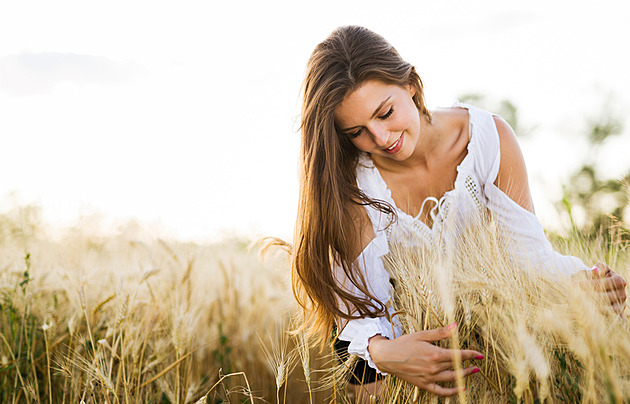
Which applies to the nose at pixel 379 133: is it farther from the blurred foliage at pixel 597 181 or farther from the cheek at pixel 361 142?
the blurred foliage at pixel 597 181

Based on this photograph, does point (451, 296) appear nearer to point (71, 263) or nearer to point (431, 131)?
point (431, 131)

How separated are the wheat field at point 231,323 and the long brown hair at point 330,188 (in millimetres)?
181

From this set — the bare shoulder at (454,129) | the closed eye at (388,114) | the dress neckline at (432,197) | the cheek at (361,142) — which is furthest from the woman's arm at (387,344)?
the bare shoulder at (454,129)

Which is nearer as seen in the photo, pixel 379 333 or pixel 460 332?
pixel 460 332

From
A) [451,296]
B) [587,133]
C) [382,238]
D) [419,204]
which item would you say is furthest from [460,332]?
[587,133]

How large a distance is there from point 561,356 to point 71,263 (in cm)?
174

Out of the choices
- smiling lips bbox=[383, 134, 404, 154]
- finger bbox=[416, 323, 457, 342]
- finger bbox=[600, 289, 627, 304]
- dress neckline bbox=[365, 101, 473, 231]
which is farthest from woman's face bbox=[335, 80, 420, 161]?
finger bbox=[600, 289, 627, 304]

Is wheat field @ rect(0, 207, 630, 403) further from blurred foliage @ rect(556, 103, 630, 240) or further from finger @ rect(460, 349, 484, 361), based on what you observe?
blurred foliage @ rect(556, 103, 630, 240)

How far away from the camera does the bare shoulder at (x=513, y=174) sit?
1.83 metres

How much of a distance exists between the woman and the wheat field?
0.52 feet

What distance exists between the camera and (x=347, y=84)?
1634mm

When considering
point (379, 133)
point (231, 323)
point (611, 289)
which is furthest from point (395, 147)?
point (231, 323)

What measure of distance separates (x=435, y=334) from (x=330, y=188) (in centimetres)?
69

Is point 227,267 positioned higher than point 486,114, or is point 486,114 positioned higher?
point 486,114
